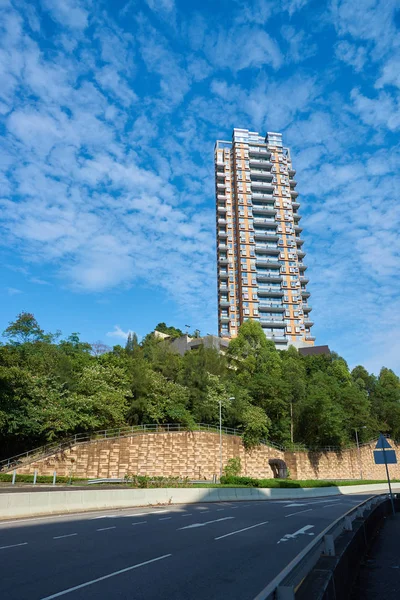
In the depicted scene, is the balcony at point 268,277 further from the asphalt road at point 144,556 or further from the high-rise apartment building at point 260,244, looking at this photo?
the asphalt road at point 144,556

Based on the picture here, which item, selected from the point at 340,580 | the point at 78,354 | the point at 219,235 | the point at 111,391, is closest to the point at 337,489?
the point at 111,391

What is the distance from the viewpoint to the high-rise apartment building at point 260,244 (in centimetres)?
10769

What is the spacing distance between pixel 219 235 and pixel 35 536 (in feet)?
353

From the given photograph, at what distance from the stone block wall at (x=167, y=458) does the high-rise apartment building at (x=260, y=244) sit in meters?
48.6

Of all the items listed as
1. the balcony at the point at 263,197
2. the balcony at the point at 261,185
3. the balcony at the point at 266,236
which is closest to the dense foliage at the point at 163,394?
the balcony at the point at 266,236

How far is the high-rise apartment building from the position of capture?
108 metres

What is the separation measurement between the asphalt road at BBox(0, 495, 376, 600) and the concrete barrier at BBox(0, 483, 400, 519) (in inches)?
33.7

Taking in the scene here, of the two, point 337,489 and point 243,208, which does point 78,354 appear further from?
point 243,208

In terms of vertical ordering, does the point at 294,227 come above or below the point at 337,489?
above

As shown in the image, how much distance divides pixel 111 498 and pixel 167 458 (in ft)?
84.5

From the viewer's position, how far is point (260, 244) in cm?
11338

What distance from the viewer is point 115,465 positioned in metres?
42.4

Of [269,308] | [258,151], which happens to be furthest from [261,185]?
[269,308]

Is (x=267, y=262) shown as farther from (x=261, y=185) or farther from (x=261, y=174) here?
(x=261, y=174)
